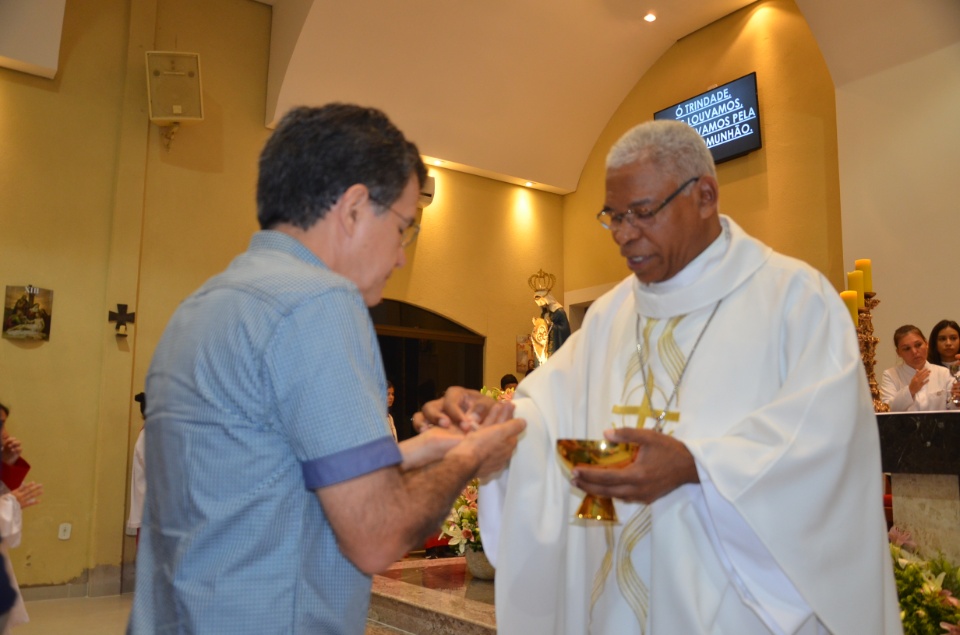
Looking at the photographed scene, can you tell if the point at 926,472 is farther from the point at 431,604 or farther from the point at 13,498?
the point at 13,498

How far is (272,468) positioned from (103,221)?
7971 mm

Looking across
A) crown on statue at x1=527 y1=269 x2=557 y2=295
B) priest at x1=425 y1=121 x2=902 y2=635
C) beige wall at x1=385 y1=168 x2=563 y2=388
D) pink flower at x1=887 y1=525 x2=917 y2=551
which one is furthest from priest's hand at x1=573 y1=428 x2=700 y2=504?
crown on statue at x1=527 y1=269 x2=557 y2=295

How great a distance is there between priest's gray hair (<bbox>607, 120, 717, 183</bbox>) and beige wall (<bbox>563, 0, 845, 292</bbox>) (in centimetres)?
680

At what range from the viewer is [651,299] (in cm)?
225

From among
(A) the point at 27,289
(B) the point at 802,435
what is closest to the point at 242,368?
(B) the point at 802,435

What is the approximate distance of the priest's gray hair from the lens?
2.21 metres

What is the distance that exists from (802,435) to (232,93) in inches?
343

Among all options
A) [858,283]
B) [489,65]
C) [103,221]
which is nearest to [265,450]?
[858,283]

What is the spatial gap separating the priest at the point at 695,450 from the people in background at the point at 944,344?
4321mm

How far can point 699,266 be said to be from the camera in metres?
2.20

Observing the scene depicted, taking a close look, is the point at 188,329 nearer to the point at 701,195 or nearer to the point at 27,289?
the point at 701,195

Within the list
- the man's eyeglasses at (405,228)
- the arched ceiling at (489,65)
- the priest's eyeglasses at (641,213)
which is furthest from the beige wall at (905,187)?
the man's eyeglasses at (405,228)

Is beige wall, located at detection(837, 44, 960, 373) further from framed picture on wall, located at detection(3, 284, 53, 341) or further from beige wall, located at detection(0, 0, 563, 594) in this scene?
framed picture on wall, located at detection(3, 284, 53, 341)

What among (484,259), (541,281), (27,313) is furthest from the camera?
(541,281)
